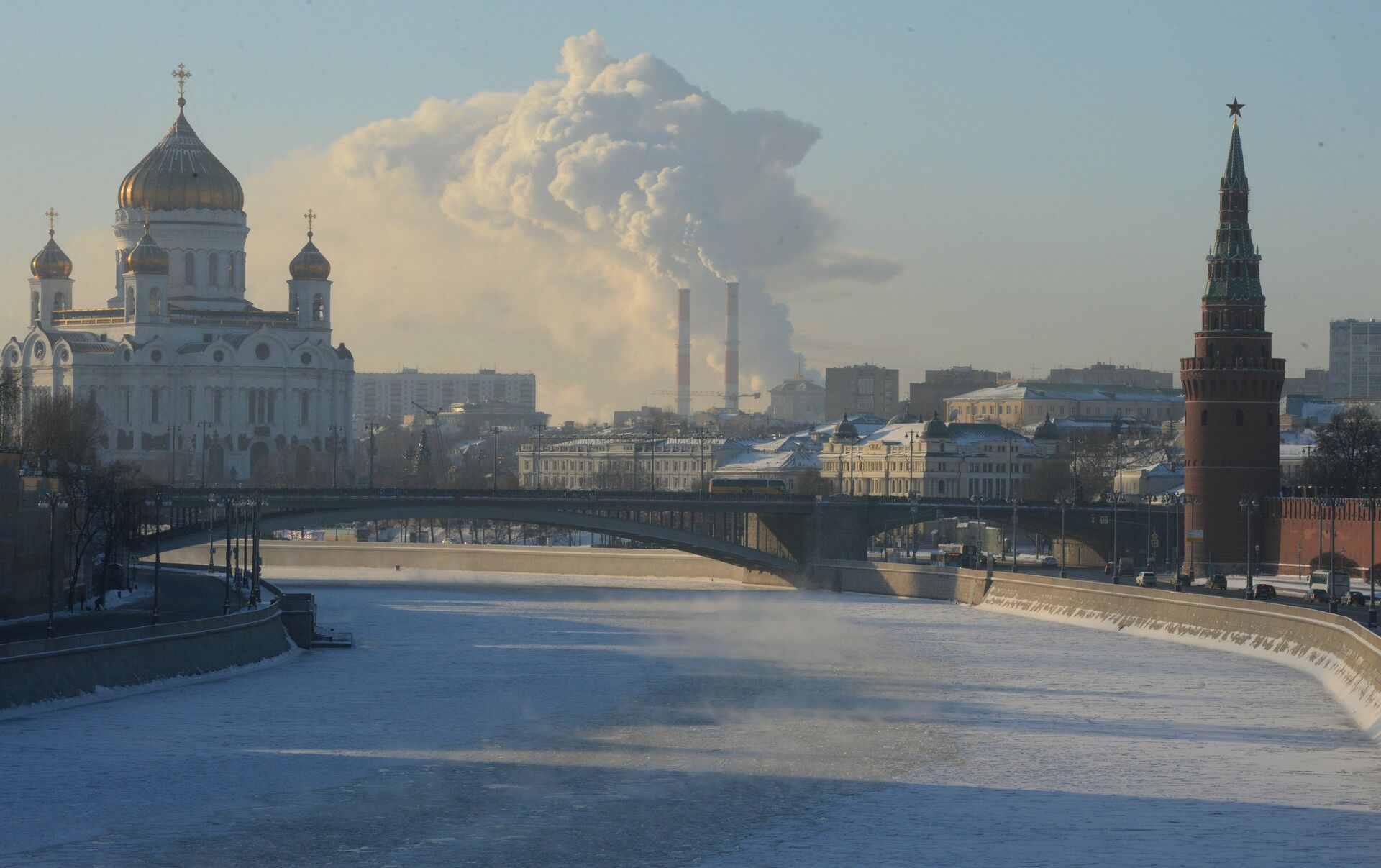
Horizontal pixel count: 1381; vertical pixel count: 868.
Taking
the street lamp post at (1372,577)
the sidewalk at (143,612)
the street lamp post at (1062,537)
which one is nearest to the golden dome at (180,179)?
the street lamp post at (1062,537)

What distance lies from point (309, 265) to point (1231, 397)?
72288mm

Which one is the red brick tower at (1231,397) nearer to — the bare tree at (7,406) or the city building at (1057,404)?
the bare tree at (7,406)

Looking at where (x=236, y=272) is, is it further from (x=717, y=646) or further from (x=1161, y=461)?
(x=717, y=646)

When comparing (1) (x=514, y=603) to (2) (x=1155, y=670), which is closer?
(2) (x=1155, y=670)

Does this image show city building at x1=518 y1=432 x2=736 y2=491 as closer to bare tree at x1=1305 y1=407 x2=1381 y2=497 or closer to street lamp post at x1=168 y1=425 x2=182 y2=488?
street lamp post at x1=168 y1=425 x2=182 y2=488

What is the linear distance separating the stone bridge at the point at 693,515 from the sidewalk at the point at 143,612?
1399 cm

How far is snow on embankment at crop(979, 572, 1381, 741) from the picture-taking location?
44.8m

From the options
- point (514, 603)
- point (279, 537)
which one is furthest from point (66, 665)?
point (279, 537)

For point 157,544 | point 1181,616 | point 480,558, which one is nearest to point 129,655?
point 157,544

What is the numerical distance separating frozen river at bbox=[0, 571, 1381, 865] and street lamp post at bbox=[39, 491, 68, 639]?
8.49 feet

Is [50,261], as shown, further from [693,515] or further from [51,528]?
Answer: [51,528]

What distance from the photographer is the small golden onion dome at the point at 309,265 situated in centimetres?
14075

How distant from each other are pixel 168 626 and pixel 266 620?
268 inches

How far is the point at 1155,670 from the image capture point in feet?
170
